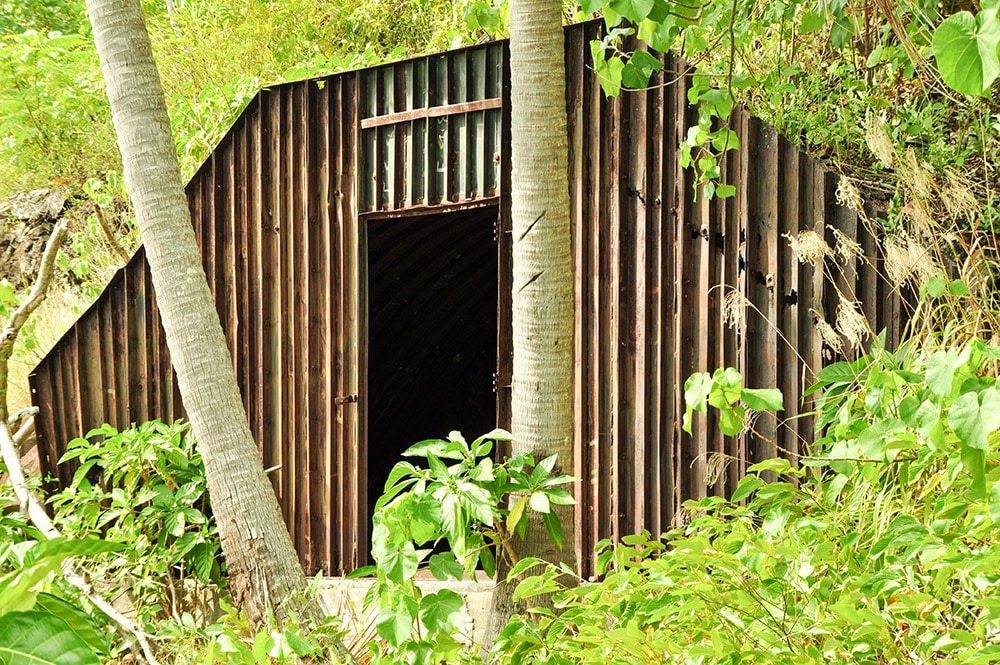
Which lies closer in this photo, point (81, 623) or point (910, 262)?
point (81, 623)

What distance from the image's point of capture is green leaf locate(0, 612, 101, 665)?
3.18 ft

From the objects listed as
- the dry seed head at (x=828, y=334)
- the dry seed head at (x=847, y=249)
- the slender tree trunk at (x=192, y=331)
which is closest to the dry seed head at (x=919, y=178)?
the dry seed head at (x=847, y=249)

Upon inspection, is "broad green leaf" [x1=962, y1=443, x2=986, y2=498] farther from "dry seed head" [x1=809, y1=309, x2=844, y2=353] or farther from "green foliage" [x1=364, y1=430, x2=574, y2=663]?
"green foliage" [x1=364, y1=430, x2=574, y2=663]

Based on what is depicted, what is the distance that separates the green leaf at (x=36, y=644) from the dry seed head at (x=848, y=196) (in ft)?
11.1

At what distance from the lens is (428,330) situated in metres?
7.95

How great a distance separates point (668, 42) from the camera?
3701mm

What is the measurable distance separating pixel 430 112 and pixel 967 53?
12.5ft

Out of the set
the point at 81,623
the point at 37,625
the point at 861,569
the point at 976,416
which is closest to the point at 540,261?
the point at 861,569

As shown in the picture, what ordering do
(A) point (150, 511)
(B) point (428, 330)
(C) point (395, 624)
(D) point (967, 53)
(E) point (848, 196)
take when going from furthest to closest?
(B) point (428, 330) < (A) point (150, 511) < (E) point (848, 196) < (C) point (395, 624) < (D) point (967, 53)

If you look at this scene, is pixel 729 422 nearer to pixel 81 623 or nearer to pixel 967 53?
pixel 967 53

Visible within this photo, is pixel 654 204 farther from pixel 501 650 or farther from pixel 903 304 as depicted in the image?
pixel 501 650

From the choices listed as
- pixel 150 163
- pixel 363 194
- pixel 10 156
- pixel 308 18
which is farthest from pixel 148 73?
pixel 10 156

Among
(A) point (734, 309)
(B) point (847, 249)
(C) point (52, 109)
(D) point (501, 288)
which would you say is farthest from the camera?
(C) point (52, 109)

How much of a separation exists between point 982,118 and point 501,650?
310cm
